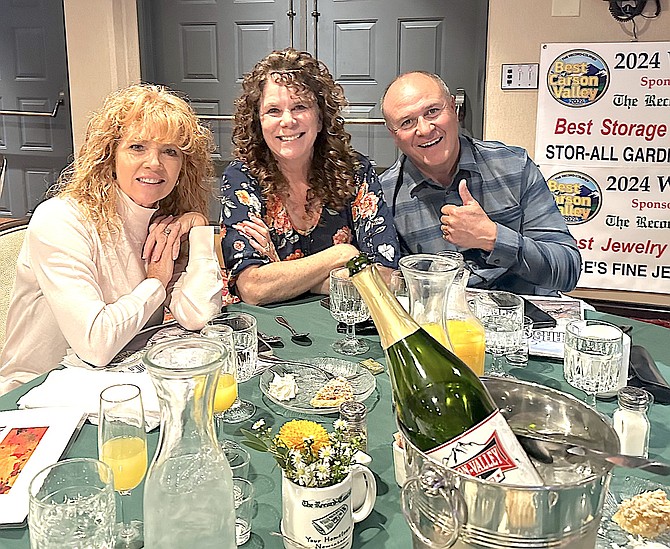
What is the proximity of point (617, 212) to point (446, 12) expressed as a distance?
1.36 m

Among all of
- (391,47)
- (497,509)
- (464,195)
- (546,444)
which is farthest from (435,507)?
(391,47)

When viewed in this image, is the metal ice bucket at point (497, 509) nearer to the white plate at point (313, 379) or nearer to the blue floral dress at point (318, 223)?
the white plate at point (313, 379)

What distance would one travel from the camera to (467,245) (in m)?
2.03

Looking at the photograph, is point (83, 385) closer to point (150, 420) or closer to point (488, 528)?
point (150, 420)

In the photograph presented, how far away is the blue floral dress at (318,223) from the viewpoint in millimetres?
1999

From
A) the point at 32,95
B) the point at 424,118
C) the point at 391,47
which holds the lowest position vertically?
the point at 424,118

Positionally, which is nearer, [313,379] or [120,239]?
[313,379]

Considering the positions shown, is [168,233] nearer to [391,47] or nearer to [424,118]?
[424,118]

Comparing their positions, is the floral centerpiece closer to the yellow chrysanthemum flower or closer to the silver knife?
the yellow chrysanthemum flower

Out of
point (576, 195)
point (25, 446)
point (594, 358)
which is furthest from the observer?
point (576, 195)

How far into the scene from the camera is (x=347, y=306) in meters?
1.57

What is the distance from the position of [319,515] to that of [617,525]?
0.37 m

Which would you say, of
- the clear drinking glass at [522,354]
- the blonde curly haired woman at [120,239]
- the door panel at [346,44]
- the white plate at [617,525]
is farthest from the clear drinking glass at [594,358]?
the door panel at [346,44]

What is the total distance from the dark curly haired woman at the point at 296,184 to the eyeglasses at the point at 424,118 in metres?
0.16
